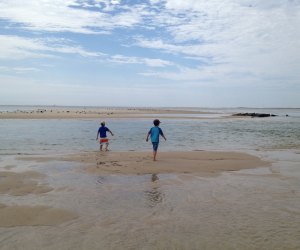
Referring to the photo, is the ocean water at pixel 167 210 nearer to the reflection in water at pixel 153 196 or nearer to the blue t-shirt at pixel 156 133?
the reflection in water at pixel 153 196

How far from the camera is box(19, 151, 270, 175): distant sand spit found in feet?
40.0

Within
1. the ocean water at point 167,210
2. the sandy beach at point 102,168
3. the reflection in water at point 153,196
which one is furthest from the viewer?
the reflection in water at point 153,196

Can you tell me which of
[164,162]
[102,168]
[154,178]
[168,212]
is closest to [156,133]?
[164,162]

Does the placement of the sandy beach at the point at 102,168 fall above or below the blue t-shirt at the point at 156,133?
below

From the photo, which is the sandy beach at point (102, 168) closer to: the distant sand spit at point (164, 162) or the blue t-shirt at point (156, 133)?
the distant sand spit at point (164, 162)

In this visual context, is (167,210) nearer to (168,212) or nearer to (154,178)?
(168,212)

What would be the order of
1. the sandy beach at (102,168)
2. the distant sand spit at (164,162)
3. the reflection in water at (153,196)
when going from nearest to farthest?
1. the sandy beach at (102,168)
2. the reflection in water at (153,196)
3. the distant sand spit at (164,162)

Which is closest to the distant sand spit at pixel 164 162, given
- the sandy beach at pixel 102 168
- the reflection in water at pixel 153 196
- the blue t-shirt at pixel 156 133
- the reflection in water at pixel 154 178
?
the sandy beach at pixel 102 168

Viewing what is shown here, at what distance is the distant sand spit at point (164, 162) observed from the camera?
1219 centimetres

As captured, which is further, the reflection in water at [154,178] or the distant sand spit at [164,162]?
the distant sand spit at [164,162]

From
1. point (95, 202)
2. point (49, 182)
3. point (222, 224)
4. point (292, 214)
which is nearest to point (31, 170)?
point (49, 182)

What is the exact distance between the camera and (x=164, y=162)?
13906 millimetres

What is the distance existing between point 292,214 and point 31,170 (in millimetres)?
8933

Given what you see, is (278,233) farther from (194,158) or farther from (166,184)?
(194,158)
